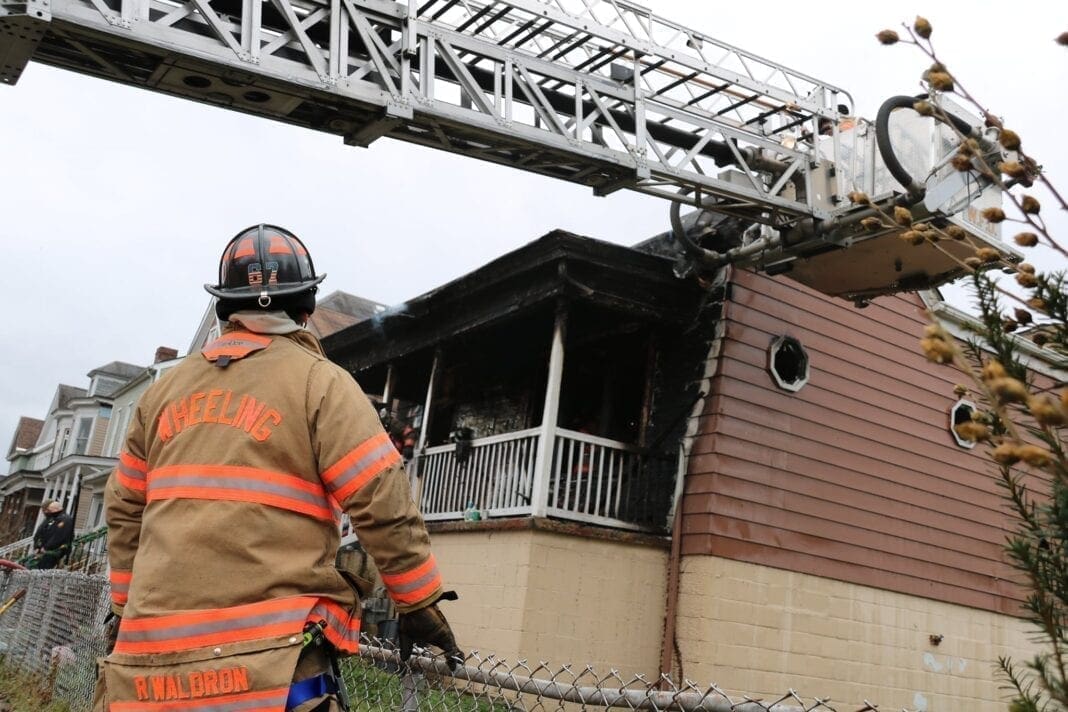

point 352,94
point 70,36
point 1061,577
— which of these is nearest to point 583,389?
point 352,94

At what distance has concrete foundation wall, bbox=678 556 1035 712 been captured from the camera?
9.33 metres

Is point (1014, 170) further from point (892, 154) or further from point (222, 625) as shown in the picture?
point (892, 154)

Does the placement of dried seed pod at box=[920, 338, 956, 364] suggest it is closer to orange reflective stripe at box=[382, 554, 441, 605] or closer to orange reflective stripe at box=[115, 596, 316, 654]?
orange reflective stripe at box=[382, 554, 441, 605]

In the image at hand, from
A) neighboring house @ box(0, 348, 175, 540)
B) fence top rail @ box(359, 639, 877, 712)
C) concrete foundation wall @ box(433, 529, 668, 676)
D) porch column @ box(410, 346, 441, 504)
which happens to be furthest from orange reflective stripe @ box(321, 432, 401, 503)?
neighboring house @ box(0, 348, 175, 540)

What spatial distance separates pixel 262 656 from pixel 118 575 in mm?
772

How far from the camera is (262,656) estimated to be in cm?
243

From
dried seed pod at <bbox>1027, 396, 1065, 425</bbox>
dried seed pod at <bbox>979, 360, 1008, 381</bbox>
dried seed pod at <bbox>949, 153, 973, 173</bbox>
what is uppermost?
dried seed pod at <bbox>949, 153, 973, 173</bbox>

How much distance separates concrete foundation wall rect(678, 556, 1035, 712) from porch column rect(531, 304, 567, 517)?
5.45ft

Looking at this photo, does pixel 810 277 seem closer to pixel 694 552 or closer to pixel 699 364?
pixel 699 364

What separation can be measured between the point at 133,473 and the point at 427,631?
→ 102cm

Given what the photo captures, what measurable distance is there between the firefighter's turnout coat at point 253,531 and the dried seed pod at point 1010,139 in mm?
1662

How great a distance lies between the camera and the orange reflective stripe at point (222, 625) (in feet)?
8.07

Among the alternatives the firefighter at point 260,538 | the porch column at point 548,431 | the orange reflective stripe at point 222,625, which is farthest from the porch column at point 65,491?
the orange reflective stripe at point 222,625

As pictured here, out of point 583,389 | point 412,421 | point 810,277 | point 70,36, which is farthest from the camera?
point 412,421
